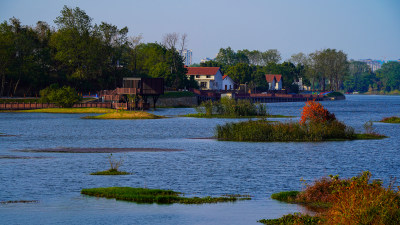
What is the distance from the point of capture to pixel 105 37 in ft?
525

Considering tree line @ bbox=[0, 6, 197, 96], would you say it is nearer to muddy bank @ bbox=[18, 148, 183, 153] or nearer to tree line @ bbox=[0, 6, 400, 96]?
tree line @ bbox=[0, 6, 400, 96]

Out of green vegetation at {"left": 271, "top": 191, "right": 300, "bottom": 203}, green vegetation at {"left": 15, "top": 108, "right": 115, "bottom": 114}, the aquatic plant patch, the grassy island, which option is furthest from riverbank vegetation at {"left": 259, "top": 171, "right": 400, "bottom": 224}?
green vegetation at {"left": 15, "top": 108, "right": 115, "bottom": 114}

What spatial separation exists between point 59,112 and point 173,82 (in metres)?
52.8

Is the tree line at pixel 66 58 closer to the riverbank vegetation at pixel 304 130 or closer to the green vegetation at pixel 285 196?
the riverbank vegetation at pixel 304 130

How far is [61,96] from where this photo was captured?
12862cm

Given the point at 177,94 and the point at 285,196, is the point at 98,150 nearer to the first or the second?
the point at 285,196

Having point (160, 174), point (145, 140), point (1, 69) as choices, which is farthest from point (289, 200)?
point (1, 69)

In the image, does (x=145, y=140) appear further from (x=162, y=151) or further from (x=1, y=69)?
(x=1, y=69)

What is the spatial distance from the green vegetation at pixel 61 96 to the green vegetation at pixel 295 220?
10733 centimetres

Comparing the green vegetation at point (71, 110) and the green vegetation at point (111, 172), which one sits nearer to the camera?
the green vegetation at point (111, 172)

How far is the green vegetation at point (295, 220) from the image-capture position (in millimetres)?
22031

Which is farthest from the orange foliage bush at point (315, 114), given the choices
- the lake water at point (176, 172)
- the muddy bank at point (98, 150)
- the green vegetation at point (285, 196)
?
the green vegetation at point (285, 196)

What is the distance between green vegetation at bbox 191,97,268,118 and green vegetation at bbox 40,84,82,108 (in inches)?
1235

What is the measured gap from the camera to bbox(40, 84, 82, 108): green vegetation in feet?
416
